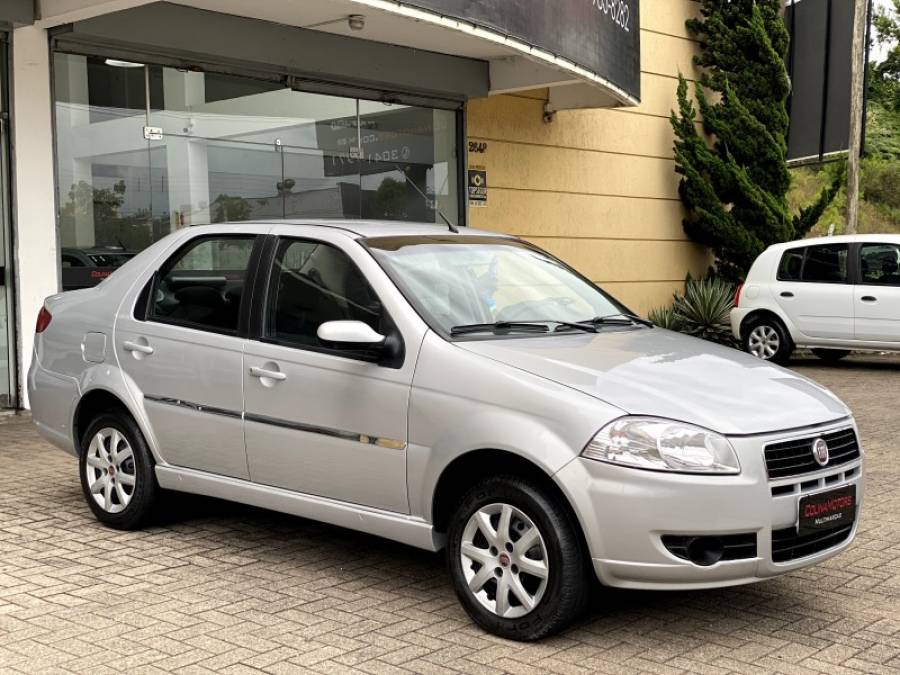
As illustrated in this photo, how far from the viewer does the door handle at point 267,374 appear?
216 inches

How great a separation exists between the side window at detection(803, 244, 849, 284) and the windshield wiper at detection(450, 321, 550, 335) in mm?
10681

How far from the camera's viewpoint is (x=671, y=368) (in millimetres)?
4926

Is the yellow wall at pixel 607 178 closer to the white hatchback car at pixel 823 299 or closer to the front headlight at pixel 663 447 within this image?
the white hatchback car at pixel 823 299

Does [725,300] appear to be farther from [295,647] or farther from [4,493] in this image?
Result: [295,647]

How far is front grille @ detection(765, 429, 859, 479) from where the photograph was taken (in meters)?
4.50

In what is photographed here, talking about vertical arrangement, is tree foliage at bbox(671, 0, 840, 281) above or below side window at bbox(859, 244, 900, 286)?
above

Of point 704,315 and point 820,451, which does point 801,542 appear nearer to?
point 820,451

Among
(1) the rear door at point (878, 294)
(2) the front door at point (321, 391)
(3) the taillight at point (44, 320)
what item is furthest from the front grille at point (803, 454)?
(1) the rear door at point (878, 294)

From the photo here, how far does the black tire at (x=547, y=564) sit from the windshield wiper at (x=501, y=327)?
762 millimetres

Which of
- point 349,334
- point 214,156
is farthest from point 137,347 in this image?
point 214,156

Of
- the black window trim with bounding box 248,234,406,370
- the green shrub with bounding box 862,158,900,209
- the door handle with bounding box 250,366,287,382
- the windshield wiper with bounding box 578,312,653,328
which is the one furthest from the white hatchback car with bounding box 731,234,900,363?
the green shrub with bounding box 862,158,900,209

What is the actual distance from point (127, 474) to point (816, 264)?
441 inches

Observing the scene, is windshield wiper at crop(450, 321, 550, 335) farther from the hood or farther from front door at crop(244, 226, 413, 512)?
front door at crop(244, 226, 413, 512)

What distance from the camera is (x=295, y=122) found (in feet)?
42.2
